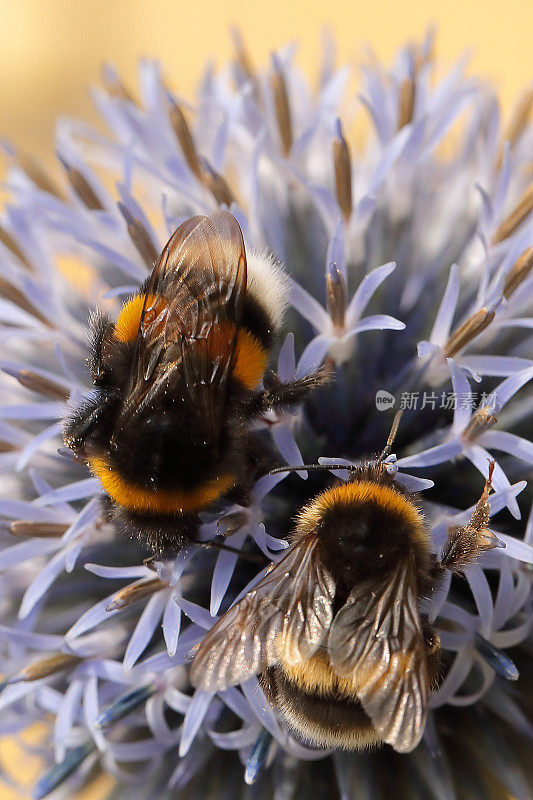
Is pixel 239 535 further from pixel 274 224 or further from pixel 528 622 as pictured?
pixel 274 224

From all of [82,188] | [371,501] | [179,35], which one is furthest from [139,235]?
[179,35]

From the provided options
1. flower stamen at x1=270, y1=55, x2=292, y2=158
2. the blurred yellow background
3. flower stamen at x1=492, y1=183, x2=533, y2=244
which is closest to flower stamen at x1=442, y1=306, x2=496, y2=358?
flower stamen at x1=492, y1=183, x2=533, y2=244

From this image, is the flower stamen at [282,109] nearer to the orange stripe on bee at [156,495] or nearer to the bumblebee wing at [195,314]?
the bumblebee wing at [195,314]

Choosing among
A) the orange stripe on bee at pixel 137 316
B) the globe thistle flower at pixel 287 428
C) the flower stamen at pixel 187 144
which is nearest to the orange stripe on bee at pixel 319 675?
the globe thistle flower at pixel 287 428

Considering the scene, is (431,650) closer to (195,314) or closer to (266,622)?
(266,622)

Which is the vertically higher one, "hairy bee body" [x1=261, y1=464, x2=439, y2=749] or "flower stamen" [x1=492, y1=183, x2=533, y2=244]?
"flower stamen" [x1=492, y1=183, x2=533, y2=244]

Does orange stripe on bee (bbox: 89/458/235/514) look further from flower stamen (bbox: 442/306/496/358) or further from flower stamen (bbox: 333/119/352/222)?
flower stamen (bbox: 333/119/352/222)

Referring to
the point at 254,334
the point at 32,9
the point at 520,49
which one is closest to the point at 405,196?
the point at 254,334

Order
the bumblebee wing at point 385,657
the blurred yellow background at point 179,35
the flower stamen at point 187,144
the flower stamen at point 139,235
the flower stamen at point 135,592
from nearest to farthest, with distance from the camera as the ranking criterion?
the bumblebee wing at point 385,657 < the flower stamen at point 135,592 < the flower stamen at point 139,235 < the flower stamen at point 187,144 < the blurred yellow background at point 179,35
